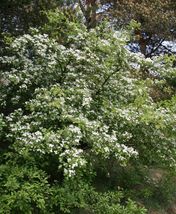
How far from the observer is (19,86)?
7.73 meters

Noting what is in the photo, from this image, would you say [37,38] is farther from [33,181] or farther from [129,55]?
[33,181]

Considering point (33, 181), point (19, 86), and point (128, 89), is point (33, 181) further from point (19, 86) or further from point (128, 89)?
point (128, 89)

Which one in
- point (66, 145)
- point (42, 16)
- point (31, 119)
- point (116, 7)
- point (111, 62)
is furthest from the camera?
point (116, 7)

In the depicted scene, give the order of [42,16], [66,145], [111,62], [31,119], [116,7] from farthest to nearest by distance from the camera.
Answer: [116,7]
[42,16]
[111,62]
[31,119]
[66,145]

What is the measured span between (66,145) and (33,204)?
1.70 m

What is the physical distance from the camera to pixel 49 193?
6562 mm

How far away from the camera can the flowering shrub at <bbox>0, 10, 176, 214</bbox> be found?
21.2 ft

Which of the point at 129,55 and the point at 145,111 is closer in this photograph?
the point at 145,111

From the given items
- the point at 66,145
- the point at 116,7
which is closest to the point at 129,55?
the point at 66,145

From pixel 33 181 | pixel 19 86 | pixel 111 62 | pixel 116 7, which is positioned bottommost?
pixel 116 7

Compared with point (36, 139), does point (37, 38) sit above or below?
above

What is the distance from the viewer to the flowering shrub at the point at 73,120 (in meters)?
6.45

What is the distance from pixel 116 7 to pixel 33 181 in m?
11.6

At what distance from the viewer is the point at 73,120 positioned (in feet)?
21.9
